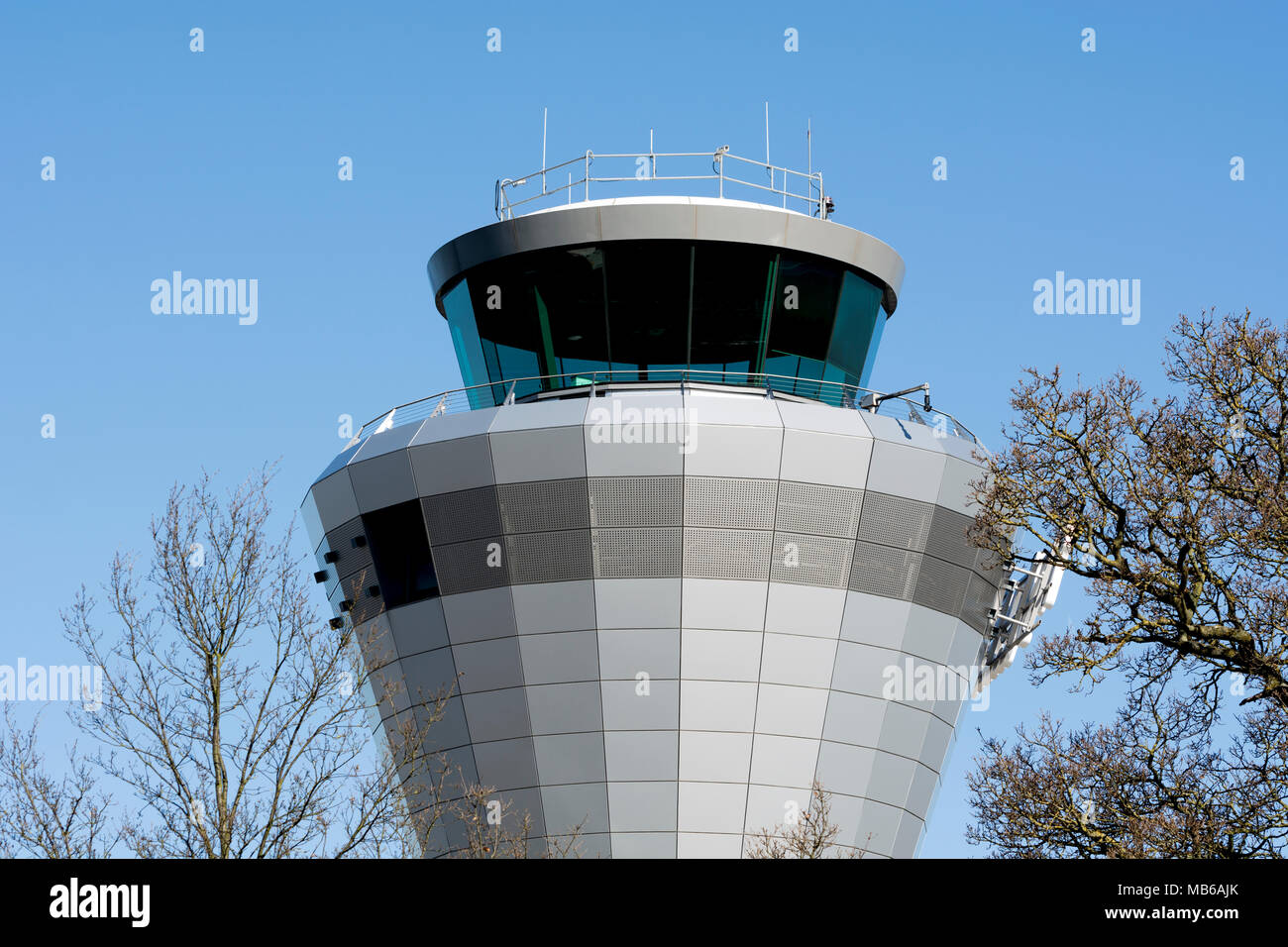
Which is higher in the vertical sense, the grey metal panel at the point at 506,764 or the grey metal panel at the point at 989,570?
the grey metal panel at the point at 989,570

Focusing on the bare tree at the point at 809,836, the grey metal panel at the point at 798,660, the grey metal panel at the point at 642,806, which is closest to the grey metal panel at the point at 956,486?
the grey metal panel at the point at 798,660

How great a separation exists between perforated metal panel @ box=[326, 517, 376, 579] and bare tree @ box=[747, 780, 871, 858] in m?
9.71

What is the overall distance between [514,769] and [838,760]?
6223 mm

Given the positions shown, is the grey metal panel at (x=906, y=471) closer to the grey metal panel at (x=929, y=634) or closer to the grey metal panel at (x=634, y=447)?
the grey metal panel at (x=929, y=634)

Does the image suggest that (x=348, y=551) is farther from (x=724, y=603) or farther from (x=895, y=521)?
(x=895, y=521)

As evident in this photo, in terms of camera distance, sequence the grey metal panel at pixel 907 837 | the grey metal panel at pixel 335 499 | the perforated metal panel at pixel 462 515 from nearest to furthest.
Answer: the perforated metal panel at pixel 462 515 → the grey metal panel at pixel 907 837 → the grey metal panel at pixel 335 499

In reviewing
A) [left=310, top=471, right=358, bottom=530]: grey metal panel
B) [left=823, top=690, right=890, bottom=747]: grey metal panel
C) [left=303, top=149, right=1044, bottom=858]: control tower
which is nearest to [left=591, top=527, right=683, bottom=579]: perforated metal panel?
[left=303, top=149, right=1044, bottom=858]: control tower

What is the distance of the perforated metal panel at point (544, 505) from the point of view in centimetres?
2778

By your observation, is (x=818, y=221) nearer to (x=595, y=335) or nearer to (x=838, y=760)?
(x=595, y=335)

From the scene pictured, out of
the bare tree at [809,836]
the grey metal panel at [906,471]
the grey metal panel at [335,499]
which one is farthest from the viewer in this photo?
the grey metal panel at [335,499]

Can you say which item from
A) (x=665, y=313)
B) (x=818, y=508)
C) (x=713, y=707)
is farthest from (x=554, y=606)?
(x=665, y=313)

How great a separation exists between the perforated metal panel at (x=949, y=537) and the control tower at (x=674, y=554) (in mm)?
66

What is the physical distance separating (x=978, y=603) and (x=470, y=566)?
1068 centimetres
